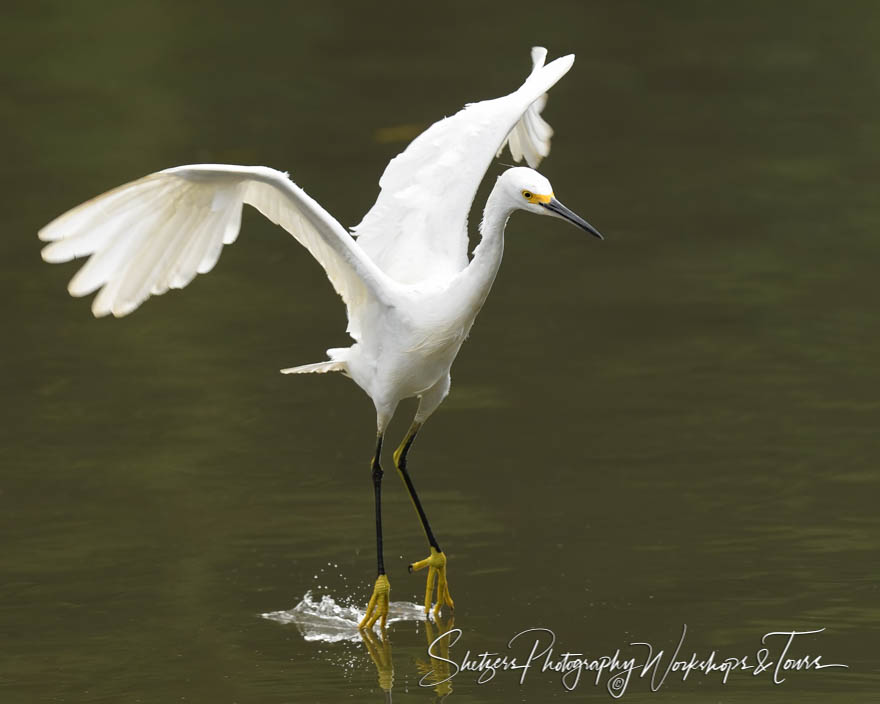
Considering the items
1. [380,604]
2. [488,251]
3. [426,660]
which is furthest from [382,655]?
[488,251]

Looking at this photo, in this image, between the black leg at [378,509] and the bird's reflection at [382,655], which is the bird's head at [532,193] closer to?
the black leg at [378,509]

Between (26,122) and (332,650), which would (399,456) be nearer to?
(332,650)

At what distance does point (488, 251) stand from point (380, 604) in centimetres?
145

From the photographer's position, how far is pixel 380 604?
6.65 meters

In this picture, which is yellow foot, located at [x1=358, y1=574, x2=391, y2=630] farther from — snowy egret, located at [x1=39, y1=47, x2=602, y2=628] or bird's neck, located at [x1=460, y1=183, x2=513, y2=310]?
bird's neck, located at [x1=460, y1=183, x2=513, y2=310]

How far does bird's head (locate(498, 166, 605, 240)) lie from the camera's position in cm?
628

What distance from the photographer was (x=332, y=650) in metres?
6.41

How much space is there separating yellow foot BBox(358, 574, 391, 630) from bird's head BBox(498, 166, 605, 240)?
1563 millimetres

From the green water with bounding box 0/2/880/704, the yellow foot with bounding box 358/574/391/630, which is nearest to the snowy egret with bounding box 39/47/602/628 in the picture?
the yellow foot with bounding box 358/574/391/630

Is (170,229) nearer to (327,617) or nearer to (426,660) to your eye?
(327,617)

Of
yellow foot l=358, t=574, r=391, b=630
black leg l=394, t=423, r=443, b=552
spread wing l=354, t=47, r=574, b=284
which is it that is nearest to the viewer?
yellow foot l=358, t=574, r=391, b=630

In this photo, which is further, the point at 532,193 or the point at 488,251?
the point at 488,251

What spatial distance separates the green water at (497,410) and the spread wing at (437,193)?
43.6 inches

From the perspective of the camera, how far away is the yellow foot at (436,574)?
21.9 ft
